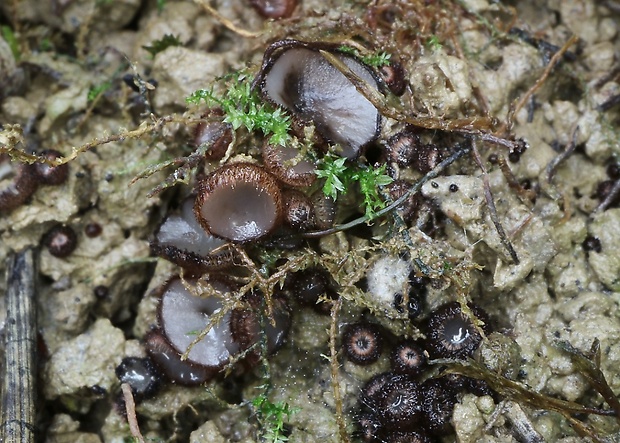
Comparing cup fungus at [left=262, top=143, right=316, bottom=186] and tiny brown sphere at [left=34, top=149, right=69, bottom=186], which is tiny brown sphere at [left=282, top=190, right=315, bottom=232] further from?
tiny brown sphere at [left=34, top=149, right=69, bottom=186]

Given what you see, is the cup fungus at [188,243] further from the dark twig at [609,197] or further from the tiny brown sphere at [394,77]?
the dark twig at [609,197]

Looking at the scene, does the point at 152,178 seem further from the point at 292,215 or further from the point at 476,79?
the point at 476,79

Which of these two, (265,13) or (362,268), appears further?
(265,13)

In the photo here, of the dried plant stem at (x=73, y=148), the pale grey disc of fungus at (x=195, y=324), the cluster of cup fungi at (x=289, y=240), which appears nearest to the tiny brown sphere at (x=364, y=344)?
the cluster of cup fungi at (x=289, y=240)

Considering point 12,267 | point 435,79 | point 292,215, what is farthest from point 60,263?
point 435,79

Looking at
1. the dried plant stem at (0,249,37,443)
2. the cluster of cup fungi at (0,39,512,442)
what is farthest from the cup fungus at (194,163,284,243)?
the dried plant stem at (0,249,37,443)

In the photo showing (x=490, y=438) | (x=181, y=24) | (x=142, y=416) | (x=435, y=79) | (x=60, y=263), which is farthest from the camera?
(x=181, y=24)

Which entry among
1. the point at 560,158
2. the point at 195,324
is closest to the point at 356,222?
the point at 195,324
